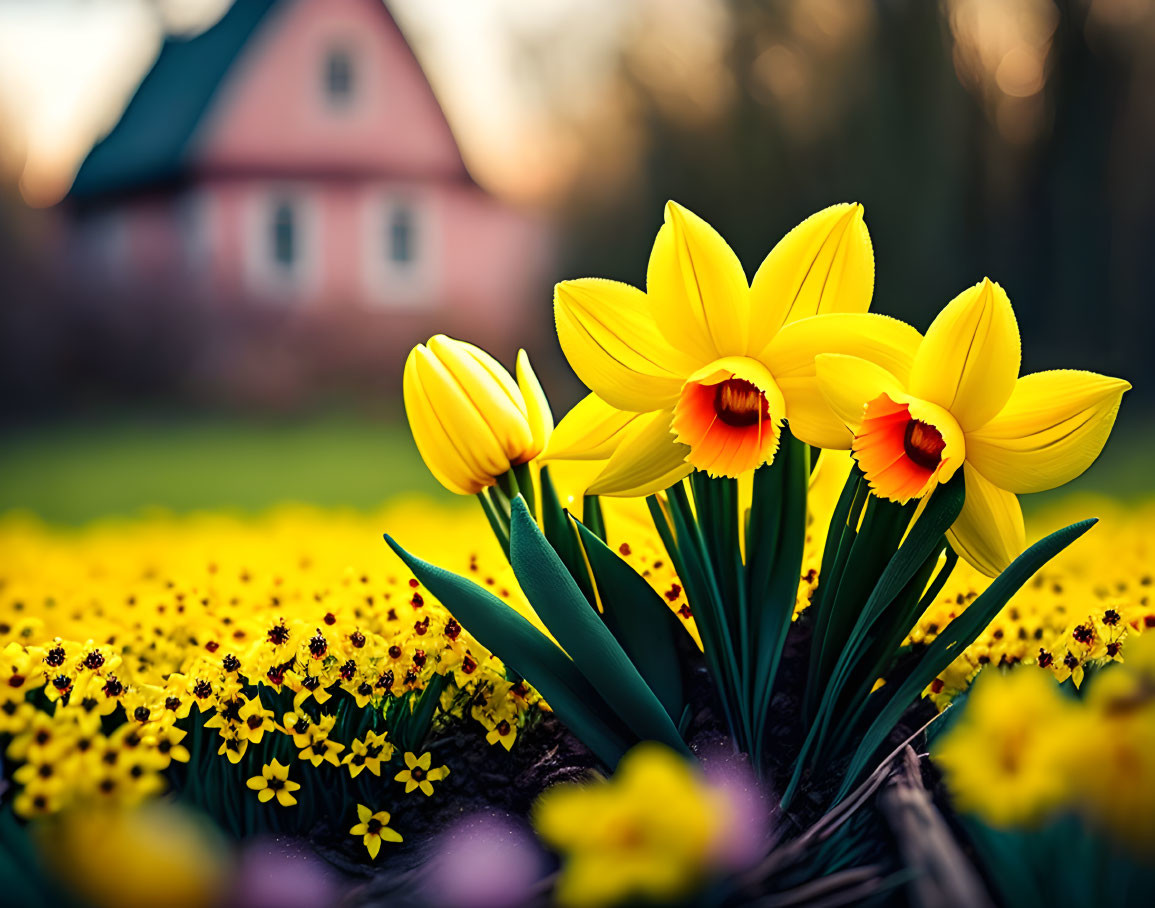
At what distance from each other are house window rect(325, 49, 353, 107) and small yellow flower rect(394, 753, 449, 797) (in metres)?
9.64

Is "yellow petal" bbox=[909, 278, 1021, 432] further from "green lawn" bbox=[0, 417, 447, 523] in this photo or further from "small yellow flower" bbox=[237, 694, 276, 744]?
"green lawn" bbox=[0, 417, 447, 523]

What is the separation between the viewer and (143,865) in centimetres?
56

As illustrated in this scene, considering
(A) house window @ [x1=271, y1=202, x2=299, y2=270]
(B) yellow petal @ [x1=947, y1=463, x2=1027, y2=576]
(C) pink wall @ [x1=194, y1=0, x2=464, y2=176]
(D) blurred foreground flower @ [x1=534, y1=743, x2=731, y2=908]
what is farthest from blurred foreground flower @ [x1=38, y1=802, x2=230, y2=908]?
(C) pink wall @ [x1=194, y1=0, x2=464, y2=176]

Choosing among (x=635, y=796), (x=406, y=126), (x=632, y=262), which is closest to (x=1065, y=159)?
(x=632, y=262)

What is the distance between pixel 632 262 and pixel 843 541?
320 inches

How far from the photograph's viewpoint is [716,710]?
3.07 ft

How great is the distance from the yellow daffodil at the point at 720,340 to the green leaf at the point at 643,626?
0.09 metres

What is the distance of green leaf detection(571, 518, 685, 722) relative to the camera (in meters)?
0.89

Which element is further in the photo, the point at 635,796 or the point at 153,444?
the point at 153,444

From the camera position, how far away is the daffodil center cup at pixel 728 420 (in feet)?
2.48

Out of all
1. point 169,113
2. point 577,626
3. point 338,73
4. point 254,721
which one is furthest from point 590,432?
point 169,113

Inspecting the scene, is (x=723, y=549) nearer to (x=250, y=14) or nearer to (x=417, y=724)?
(x=417, y=724)

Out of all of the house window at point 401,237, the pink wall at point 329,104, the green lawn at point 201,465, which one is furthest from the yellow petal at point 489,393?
the house window at point 401,237

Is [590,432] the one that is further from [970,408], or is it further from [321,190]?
[321,190]
